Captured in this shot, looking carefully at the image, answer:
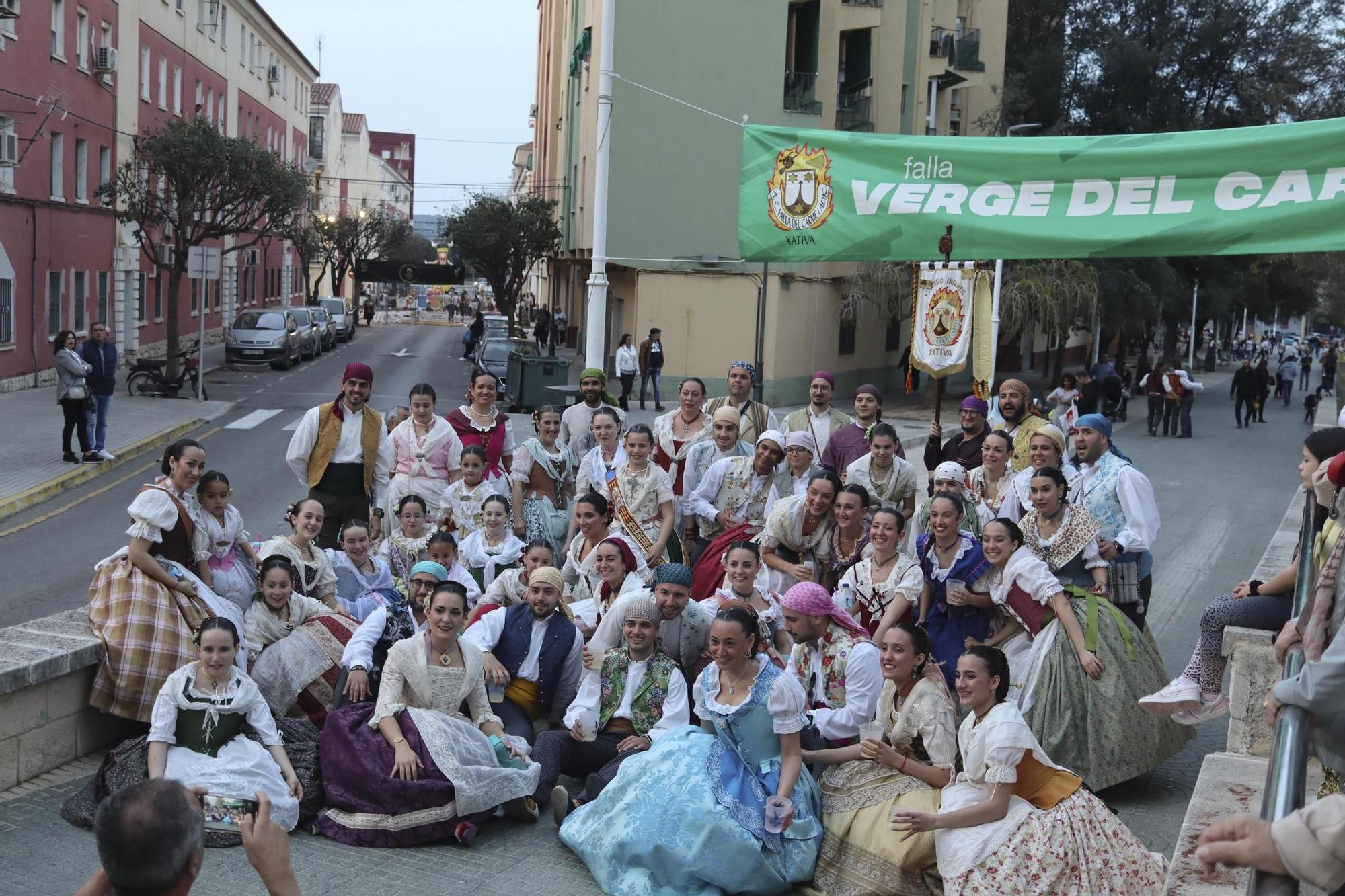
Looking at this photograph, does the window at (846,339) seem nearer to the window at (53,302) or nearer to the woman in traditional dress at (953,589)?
the window at (53,302)

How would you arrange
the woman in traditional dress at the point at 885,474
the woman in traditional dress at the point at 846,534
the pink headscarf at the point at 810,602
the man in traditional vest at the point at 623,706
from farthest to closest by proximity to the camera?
the woman in traditional dress at the point at 885,474 < the woman in traditional dress at the point at 846,534 < the man in traditional vest at the point at 623,706 < the pink headscarf at the point at 810,602

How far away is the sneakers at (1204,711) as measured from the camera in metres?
6.39

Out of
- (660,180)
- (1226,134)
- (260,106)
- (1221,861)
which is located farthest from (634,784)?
(260,106)

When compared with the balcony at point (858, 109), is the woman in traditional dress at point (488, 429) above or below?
below

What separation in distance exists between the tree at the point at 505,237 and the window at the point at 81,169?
15655 mm

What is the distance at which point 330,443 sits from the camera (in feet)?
30.8

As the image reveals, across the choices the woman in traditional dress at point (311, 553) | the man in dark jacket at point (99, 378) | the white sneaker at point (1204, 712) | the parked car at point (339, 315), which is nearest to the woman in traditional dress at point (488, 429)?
the woman in traditional dress at point (311, 553)

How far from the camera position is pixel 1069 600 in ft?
23.7

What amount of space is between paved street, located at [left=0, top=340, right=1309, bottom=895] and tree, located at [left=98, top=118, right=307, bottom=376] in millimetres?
3410

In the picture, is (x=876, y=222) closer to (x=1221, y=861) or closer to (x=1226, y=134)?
(x=1226, y=134)

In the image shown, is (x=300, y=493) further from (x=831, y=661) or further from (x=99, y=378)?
(x=831, y=661)

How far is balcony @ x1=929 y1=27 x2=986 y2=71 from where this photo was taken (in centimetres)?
3662

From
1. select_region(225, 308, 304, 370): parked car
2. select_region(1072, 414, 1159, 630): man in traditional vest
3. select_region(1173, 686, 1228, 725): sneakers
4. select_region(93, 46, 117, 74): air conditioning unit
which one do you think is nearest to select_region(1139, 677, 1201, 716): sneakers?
A: select_region(1173, 686, 1228, 725): sneakers

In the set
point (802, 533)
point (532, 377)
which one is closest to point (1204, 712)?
point (802, 533)
